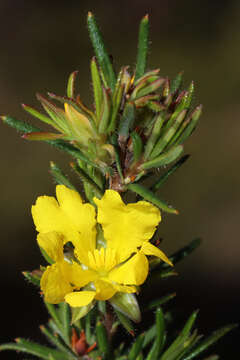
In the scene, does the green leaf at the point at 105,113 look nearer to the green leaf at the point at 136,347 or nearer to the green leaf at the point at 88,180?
the green leaf at the point at 88,180

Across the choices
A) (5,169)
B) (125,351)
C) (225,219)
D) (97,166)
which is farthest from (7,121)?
(225,219)

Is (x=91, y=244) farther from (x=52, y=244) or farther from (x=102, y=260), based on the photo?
(x=52, y=244)

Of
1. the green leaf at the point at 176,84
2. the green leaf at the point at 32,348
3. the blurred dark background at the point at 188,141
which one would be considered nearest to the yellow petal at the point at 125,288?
the green leaf at the point at 32,348

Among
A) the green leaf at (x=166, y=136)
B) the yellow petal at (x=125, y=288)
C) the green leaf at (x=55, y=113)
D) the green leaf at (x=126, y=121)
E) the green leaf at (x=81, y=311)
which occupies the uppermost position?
the green leaf at (x=55, y=113)

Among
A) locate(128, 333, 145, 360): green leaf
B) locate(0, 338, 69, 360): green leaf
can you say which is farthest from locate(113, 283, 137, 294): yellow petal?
locate(0, 338, 69, 360): green leaf

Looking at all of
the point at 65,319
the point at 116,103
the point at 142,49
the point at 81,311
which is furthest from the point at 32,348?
the point at 142,49

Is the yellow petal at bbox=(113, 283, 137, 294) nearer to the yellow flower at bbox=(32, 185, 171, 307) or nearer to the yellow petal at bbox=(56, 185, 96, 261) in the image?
the yellow flower at bbox=(32, 185, 171, 307)
